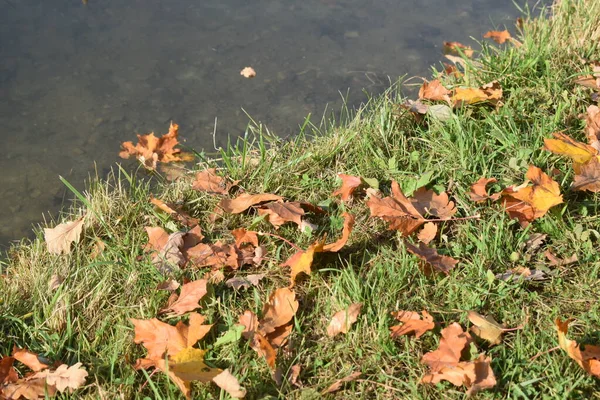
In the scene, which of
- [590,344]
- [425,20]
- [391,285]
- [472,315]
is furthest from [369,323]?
[425,20]

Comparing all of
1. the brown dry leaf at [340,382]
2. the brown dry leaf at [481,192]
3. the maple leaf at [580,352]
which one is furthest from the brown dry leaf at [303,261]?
the maple leaf at [580,352]

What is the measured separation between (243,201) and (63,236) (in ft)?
2.46

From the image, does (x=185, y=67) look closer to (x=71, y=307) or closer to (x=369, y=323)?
(x=71, y=307)

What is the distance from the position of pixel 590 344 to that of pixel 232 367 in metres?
1.19

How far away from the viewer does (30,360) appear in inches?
88.0

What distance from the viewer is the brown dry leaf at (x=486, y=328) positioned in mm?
2242

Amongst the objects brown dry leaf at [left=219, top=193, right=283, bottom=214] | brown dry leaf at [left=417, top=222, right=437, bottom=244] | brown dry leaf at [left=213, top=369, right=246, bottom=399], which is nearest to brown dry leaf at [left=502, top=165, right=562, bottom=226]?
brown dry leaf at [left=417, top=222, right=437, bottom=244]

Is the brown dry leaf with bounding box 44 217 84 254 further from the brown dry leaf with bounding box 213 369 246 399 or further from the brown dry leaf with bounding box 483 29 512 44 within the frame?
the brown dry leaf with bounding box 483 29 512 44

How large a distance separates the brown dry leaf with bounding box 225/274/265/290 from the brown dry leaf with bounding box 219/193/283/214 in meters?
0.36

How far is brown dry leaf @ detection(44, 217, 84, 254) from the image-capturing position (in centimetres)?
275

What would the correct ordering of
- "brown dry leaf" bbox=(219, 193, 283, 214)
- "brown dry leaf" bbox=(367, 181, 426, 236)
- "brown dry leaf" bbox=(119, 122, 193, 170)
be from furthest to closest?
1. "brown dry leaf" bbox=(119, 122, 193, 170)
2. "brown dry leaf" bbox=(219, 193, 283, 214)
3. "brown dry leaf" bbox=(367, 181, 426, 236)

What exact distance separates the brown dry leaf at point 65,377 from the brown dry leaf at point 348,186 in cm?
125

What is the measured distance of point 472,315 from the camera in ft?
7.50

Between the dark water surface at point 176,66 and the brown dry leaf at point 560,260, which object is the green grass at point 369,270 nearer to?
the brown dry leaf at point 560,260
